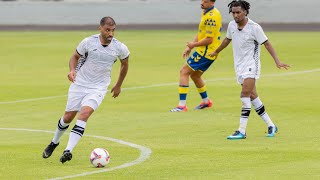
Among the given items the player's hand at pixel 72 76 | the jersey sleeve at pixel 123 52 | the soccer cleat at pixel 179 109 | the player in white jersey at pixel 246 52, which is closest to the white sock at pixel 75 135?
the player's hand at pixel 72 76

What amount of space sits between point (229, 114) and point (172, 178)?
7.97 metres

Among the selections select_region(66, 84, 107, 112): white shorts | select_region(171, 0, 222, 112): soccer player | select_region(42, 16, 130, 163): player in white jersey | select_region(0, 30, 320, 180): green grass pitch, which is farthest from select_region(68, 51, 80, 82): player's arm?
select_region(171, 0, 222, 112): soccer player

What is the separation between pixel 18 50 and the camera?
137 feet

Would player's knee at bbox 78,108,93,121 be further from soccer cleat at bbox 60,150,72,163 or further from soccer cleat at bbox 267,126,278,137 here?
soccer cleat at bbox 267,126,278,137

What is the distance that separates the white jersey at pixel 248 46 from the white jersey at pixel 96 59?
2.96 m

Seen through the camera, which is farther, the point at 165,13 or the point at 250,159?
the point at 165,13

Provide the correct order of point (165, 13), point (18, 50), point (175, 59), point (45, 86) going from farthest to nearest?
point (165, 13), point (18, 50), point (175, 59), point (45, 86)

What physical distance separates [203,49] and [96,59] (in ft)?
22.9

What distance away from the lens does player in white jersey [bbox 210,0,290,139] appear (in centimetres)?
1728

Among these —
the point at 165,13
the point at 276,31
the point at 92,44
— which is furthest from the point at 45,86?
the point at 165,13

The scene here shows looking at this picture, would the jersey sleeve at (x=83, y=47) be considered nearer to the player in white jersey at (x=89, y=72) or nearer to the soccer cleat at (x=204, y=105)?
the player in white jersey at (x=89, y=72)

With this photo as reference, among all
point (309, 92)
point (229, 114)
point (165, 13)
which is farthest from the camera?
point (165, 13)

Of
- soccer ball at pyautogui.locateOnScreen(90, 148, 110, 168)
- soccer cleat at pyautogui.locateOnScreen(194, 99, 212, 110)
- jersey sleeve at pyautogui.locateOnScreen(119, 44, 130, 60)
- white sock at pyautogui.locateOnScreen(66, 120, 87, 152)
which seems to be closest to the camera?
soccer ball at pyautogui.locateOnScreen(90, 148, 110, 168)

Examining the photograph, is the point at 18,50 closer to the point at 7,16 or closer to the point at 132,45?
the point at 132,45
